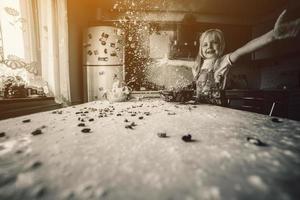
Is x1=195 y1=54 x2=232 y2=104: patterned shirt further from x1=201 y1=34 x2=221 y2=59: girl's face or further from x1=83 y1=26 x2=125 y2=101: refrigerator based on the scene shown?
x1=83 y1=26 x2=125 y2=101: refrigerator

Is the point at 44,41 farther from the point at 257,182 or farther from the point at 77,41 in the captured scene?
the point at 257,182

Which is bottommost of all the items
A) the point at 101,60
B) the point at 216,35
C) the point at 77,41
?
the point at 101,60

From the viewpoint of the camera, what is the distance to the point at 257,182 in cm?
38

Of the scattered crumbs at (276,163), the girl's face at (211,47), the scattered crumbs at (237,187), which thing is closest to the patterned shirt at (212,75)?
the girl's face at (211,47)

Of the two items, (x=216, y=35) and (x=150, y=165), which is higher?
(x=216, y=35)

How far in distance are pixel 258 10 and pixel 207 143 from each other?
384cm

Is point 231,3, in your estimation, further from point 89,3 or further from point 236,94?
point 89,3

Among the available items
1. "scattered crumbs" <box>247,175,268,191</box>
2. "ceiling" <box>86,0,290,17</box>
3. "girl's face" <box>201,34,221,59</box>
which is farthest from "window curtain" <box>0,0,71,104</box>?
"scattered crumbs" <box>247,175,268,191</box>

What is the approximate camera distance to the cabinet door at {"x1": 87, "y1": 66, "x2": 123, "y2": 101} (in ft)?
11.5

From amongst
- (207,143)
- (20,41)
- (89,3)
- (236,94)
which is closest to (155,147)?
(207,143)

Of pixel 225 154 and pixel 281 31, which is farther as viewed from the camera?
pixel 281 31

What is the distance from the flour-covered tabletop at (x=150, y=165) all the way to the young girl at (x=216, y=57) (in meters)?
1.47

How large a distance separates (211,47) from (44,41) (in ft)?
7.54

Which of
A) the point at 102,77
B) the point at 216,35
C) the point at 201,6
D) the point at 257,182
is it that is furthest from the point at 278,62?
the point at 257,182
